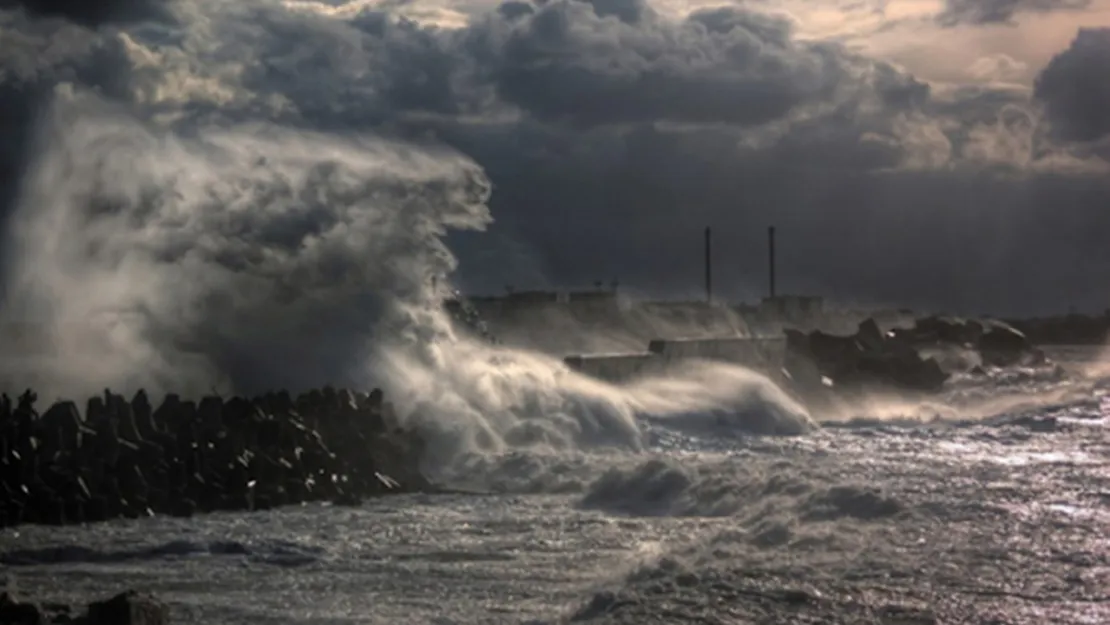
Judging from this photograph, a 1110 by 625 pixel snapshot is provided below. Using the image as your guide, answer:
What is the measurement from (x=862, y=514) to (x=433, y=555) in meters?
4.49

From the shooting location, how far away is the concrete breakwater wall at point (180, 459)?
58.3 feet

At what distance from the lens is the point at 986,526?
16.7 m

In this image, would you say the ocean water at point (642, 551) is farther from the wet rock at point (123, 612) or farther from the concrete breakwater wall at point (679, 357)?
the concrete breakwater wall at point (679, 357)

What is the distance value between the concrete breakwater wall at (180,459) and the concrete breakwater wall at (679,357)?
11400 millimetres

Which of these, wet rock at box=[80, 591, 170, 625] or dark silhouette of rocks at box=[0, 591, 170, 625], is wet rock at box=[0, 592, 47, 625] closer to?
dark silhouette of rocks at box=[0, 591, 170, 625]

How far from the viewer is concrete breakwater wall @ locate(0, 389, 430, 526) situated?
17.8 m

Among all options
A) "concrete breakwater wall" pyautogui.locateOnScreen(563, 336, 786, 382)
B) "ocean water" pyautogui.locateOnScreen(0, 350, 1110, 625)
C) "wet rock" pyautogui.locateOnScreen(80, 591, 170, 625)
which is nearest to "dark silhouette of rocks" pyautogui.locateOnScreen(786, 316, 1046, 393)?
"concrete breakwater wall" pyautogui.locateOnScreen(563, 336, 786, 382)

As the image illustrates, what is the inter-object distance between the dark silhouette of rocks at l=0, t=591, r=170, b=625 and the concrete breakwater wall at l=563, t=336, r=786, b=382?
70.3ft

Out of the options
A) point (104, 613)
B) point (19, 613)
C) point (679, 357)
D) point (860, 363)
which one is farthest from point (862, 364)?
point (104, 613)

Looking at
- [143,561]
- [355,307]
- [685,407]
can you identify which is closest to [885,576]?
[143,561]

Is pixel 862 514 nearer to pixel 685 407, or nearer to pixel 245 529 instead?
pixel 245 529

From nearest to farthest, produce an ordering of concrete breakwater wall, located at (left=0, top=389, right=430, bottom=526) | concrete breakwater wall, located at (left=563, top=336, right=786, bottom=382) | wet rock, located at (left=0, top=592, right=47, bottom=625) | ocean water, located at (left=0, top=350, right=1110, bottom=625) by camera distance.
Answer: wet rock, located at (left=0, top=592, right=47, bottom=625), ocean water, located at (left=0, top=350, right=1110, bottom=625), concrete breakwater wall, located at (left=0, top=389, right=430, bottom=526), concrete breakwater wall, located at (left=563, top=336, right=786, bottom=382)

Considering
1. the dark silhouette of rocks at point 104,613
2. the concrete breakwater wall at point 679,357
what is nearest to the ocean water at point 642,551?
the dark silhouette of rocks at point 104,613

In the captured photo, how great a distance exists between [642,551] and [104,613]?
236 inches
